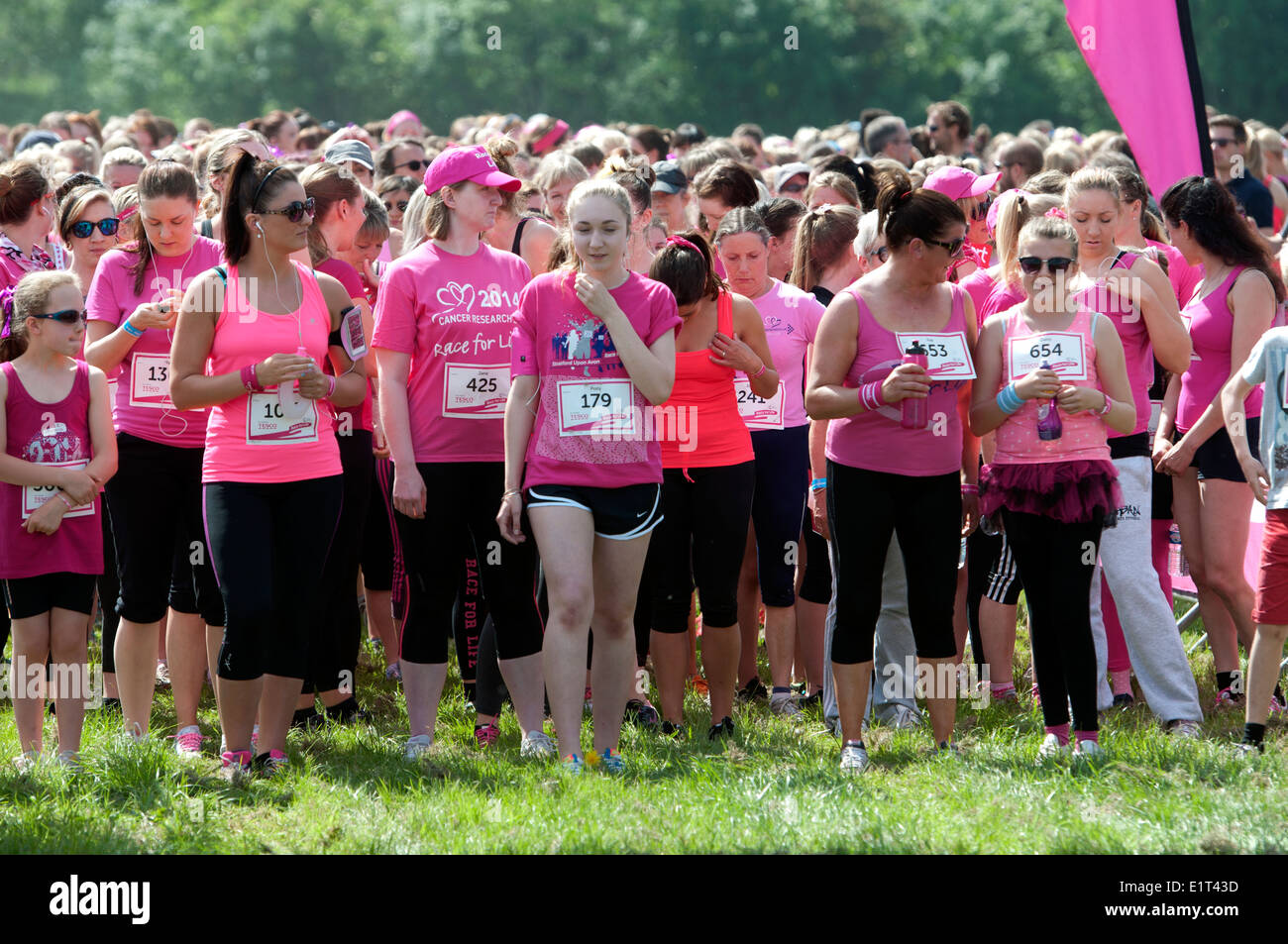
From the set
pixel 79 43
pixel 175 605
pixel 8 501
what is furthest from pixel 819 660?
pixel 79 43

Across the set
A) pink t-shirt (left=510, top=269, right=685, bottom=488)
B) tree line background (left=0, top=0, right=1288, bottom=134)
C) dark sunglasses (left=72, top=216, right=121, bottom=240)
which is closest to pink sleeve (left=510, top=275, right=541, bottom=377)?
pink t-shirt (left=510, top=269, right=685, bottom=488)

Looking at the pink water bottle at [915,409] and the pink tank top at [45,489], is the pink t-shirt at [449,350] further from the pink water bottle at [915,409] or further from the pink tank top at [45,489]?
the pink water bottle at [915,409]

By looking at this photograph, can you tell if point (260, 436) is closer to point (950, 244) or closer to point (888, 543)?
point (888, 543)

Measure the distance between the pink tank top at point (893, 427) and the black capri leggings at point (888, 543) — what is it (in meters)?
0.05

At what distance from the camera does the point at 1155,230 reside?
23.8 ft

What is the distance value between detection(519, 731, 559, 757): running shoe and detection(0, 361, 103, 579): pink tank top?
5.34ft

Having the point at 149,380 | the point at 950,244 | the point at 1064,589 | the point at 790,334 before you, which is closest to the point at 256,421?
the point at 149,380

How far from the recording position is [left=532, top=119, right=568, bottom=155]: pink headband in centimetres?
1406

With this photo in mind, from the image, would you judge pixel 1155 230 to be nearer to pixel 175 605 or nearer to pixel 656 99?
pixel 175 605

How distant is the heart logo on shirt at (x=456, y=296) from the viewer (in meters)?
5.28

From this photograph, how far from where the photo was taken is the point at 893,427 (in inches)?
199

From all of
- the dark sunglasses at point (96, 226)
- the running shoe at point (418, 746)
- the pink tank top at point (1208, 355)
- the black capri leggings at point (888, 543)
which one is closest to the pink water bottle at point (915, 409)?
the black capri leggings at point (888, 543)

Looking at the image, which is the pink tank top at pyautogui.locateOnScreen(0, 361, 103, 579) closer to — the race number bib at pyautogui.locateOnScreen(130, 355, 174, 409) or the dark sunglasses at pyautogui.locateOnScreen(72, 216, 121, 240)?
the race number bib at pyautogui.locateOnScreen(130, 355, 174, 409)

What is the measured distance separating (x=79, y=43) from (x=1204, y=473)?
201 feet
